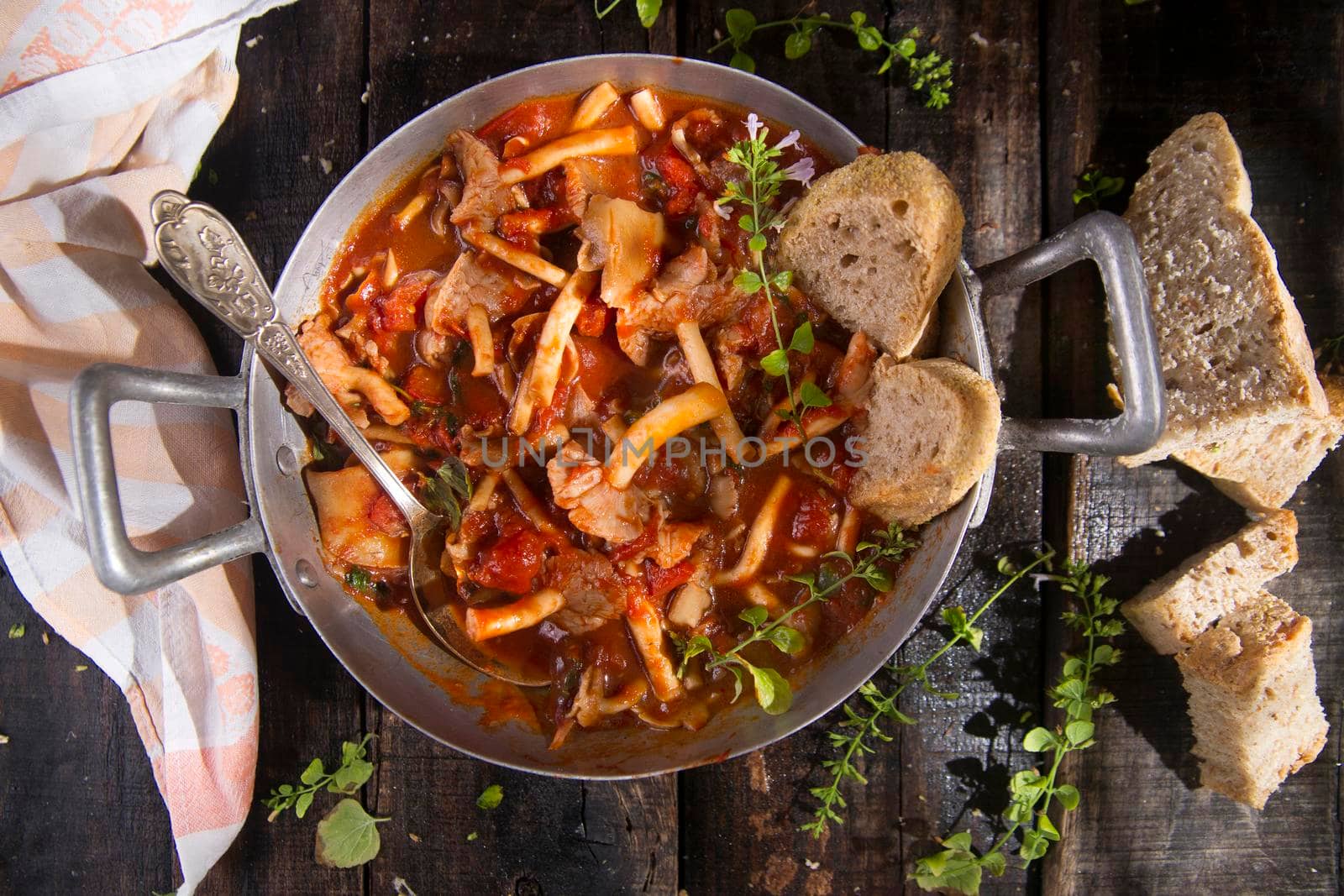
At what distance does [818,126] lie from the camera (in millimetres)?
2416

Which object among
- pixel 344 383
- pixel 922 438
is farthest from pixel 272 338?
pixel 922 438

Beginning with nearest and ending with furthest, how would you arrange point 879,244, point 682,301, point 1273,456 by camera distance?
point 879,244, point 682,301, point 1273,456

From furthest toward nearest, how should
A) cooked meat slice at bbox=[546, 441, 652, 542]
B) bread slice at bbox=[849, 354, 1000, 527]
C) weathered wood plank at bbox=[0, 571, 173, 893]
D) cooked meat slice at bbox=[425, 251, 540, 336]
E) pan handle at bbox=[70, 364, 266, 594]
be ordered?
1. weathered wood plank at bbox=[0, 571, 173, 893]
2. cooked meat slice at bbox=[425, 251, 540, 336]
3. cooked meat slice at bbox=[546, 441, 652, 542]
4. bread slice at bbox=[849, 354, 1000, 527]
5. pan handle at bbox=[70, 364, 266, 594]

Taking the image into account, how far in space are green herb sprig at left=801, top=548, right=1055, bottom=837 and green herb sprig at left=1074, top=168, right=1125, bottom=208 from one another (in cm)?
115

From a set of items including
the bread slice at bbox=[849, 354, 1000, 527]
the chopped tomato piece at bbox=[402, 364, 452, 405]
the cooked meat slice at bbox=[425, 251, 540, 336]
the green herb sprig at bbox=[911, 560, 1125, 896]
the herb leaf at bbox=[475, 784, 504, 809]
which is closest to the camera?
the bread slice at bbox=[849, 354, 1000, 527]

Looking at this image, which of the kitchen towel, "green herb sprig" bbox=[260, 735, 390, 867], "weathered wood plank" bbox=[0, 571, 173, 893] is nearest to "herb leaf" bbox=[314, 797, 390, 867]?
"green herb sprig" bbox=[260, 735, 390, 867]

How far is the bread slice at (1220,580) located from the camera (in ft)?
8.55

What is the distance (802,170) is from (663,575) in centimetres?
125

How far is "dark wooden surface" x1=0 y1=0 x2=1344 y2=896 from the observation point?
2.71m

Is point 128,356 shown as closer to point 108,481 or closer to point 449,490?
point 108,481

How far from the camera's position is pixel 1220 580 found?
2.62 meters

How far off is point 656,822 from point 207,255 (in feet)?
7.05

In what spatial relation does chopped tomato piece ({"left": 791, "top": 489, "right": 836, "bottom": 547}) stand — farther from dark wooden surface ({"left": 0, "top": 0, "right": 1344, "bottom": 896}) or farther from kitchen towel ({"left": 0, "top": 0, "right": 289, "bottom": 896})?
kitchen towel ({"left": 0, "top": 0, "right": 289, "bottom": 896})

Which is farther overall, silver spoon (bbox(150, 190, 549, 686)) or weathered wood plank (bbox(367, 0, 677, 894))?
weathered wood plank (bbox(367, 0, 677, 894))
